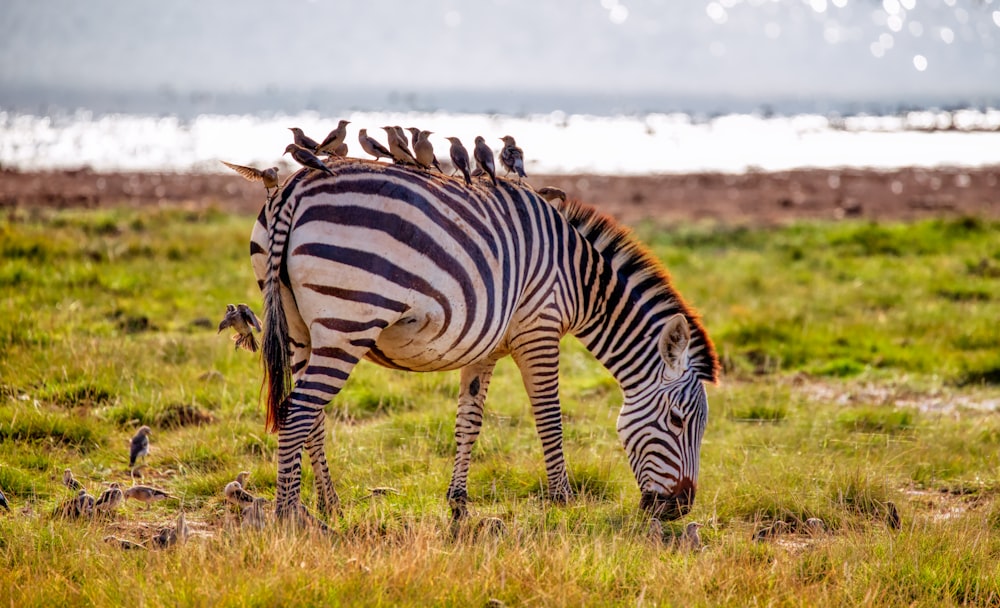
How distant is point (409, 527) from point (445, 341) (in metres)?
1.08

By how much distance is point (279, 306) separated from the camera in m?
5.35

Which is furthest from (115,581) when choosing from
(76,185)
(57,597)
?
(76,185)

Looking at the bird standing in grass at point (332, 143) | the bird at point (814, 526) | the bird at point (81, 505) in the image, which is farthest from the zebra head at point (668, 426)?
the bird at point (81, 505)

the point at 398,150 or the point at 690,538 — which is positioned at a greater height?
the point at 398,150

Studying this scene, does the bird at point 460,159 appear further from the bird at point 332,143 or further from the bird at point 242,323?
the bird at point 242,323

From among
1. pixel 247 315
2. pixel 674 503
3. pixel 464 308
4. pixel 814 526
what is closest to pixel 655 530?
pixel 674 503

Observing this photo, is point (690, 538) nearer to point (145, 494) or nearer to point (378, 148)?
point (378, 148)

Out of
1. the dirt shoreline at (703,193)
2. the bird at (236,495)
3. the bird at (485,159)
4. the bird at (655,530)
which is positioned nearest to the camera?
the bird at (655,530)

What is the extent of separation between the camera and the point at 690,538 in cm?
559

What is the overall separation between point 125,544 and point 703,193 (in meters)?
27.2

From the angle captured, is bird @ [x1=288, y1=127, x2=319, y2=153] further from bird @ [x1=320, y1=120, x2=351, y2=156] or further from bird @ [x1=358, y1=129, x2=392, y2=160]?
bird @ [x1=358, y1=129, x2=392, y2=160]

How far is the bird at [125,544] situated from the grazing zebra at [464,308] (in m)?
0.76

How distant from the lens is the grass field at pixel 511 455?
184 inches

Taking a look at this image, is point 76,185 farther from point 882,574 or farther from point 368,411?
point 882,574
